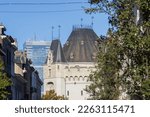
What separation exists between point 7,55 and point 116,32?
51553 mm

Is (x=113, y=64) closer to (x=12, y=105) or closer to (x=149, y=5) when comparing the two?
(x=149, y=5)

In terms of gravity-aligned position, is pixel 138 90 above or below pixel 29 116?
above

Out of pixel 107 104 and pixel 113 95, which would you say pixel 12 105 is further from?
pixel 113 95

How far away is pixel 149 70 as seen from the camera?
61.5 ft

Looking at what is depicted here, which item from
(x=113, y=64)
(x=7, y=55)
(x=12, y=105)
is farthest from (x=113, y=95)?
(x=12, y=105)

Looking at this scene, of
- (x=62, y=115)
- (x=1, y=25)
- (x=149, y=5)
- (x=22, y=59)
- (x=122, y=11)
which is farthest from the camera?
(x=22, y=59)

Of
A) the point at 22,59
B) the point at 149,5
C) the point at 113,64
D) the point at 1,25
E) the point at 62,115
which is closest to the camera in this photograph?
the point at 62,115

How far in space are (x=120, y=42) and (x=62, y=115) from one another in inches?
435

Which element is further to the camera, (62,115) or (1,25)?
(1,25)

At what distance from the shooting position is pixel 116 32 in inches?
824

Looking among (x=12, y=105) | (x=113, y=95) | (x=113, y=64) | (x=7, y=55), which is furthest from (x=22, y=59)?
(x=12, y=105)

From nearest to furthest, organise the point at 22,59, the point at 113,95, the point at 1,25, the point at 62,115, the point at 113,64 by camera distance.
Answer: the point at 62,115 < the point at 113,64 < the point at 113,95 < the point at 1,25 < the point at 22,59

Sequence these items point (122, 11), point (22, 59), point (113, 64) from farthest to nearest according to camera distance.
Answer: point (22, 59), point (113, 64), point (122, 11)

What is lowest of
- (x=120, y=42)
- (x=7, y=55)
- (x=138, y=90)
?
(x=138, y=90)
